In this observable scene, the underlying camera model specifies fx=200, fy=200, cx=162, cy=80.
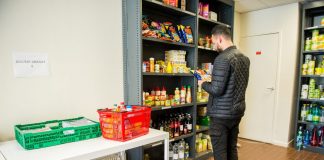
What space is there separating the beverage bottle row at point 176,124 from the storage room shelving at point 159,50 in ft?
0.21

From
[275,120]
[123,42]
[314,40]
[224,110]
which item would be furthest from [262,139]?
[123,42]

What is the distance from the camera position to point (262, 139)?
3895 mm

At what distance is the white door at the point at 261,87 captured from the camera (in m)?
3.75

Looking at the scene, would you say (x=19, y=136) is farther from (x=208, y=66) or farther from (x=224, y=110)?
(x=208, y=66)

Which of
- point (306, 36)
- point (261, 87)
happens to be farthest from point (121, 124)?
point (306, 36)

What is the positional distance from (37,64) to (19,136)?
1.89 feet

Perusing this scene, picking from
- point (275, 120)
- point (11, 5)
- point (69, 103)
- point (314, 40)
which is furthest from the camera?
point (275, 120)

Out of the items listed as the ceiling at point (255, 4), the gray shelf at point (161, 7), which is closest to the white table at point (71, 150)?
the gray shelf at point (161, 7)

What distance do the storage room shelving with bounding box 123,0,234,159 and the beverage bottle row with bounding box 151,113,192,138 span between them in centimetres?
6

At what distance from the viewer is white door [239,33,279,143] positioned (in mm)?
3752

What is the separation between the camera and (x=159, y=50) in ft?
8.66

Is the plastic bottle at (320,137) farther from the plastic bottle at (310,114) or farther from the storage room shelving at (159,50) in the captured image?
the storage room shelving at (159,50)

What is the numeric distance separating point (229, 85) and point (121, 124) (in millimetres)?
1087

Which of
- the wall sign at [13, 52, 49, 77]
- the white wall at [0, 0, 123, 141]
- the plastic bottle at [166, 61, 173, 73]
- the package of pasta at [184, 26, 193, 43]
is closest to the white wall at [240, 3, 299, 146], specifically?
the package of pasta at [184, 26, 193, 43]
